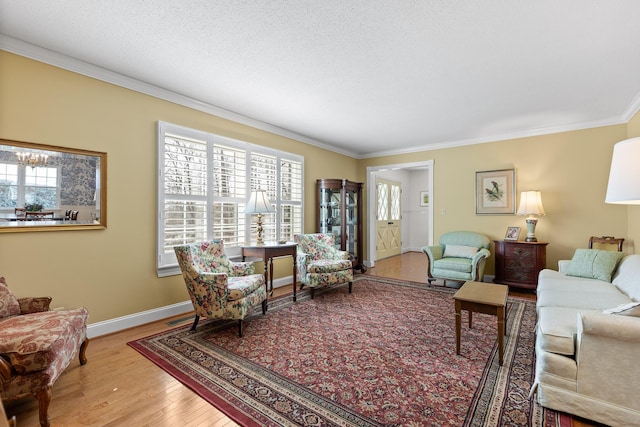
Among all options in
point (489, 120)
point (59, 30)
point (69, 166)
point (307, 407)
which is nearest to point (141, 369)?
point (307, 407)

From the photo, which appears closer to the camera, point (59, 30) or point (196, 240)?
point (59, 30)

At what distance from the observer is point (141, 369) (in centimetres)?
230

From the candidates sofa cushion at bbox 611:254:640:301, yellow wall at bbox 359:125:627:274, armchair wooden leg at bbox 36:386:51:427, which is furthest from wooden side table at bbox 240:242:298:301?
sofa cushion at bbox 611:254:640:301

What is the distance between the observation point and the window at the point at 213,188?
3432mm

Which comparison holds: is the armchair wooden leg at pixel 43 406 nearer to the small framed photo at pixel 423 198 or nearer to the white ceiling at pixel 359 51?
the white ceiling at pixel 359 51

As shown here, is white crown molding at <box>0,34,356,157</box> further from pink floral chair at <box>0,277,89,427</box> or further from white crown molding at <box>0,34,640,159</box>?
pink floral chair at <box>0,277,89,427</box>

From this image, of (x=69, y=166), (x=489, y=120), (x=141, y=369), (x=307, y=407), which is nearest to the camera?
(x=307, y=407)

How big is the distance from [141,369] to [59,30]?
2.73 metres

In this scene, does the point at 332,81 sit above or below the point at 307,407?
above

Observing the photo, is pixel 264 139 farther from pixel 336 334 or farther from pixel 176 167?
pixel 336 334

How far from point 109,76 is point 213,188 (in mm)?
1559

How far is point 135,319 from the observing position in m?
3.13

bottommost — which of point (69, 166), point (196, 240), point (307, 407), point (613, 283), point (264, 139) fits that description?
point (307, 407)

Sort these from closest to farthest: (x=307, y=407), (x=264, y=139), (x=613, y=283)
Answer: (x=307, y=407) → (x=613, y=283) → (x=264, y=139)
